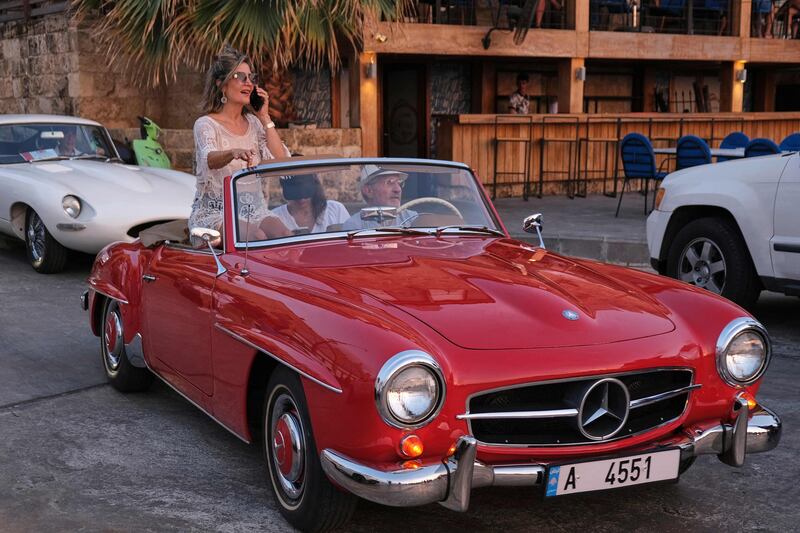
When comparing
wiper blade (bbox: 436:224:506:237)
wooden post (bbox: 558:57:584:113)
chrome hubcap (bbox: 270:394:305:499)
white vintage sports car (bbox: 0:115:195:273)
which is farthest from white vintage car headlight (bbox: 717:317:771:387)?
wooden post (bbox: 558:57:584:113)

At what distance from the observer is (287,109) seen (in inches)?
607

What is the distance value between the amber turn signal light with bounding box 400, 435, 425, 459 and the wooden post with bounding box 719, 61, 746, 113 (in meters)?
19.8

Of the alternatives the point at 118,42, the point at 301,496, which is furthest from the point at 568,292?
the point at 118,42

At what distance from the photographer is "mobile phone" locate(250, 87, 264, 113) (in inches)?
236

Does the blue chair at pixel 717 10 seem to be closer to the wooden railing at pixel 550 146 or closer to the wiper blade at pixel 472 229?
the wooden railing at pixel 550 146

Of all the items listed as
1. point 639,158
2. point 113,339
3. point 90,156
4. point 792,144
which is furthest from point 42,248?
point 792,144

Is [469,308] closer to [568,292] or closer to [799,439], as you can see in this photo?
[568,292]

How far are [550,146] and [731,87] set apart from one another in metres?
5.80

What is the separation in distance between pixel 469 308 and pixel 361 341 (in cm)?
47

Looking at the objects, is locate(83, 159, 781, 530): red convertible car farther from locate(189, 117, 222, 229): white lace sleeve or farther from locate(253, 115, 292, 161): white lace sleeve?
locate(253, 115, 292, 161): white lace sleeve

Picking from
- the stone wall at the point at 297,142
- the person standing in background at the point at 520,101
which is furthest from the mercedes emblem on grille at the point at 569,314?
the person standing in background at the point at 520,101

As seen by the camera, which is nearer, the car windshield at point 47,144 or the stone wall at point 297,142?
the car windshield at point 47,144

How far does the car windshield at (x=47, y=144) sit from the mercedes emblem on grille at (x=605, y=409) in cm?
788

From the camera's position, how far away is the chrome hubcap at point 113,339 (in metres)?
5.25
